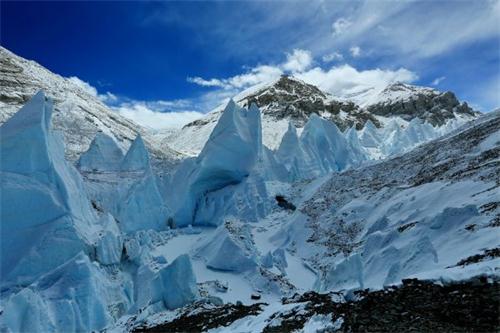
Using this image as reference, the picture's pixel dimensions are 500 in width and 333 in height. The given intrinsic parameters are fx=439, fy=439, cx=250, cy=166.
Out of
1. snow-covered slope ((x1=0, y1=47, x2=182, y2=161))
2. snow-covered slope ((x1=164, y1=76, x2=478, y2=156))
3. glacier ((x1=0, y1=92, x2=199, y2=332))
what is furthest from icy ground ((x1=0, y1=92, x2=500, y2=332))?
snow-covered slope ((x1=164, y1=76, x2=478, y2=156))

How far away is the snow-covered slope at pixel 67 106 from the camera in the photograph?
264ft

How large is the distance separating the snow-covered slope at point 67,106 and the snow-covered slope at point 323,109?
67.4 ft

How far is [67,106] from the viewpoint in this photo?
9356 centimetres

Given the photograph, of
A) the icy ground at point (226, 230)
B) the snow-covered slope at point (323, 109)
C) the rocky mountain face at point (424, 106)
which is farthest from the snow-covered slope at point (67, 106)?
the rocky mountain face at point (424, 106)

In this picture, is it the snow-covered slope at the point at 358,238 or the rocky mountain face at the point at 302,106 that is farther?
the rocky mountain face at the point at 302,106

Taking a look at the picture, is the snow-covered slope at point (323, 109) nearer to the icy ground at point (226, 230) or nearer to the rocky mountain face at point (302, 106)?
the rocky mountain face at point (302, 106)

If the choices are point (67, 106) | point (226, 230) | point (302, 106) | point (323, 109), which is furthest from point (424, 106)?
point (226, 230)

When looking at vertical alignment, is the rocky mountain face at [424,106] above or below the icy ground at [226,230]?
above

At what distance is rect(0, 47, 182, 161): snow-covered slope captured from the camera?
80.6m

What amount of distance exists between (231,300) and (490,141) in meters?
17.8

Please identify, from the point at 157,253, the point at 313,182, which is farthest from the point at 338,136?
the point at 157,253

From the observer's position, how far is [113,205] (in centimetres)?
3509

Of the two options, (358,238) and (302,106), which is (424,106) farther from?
(358,238)

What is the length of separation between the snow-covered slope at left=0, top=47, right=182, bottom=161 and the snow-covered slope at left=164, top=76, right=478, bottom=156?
2056 centimetres
